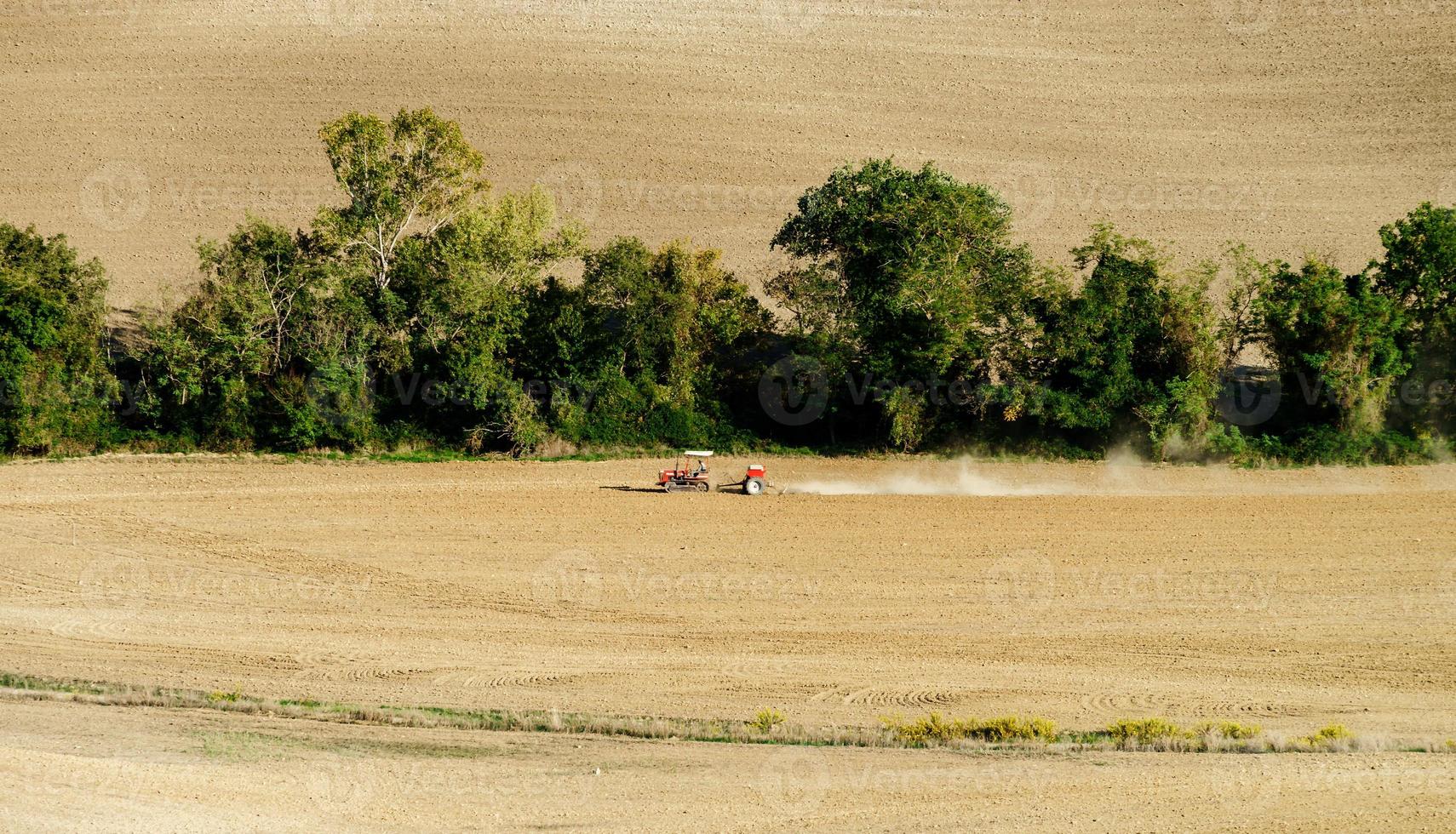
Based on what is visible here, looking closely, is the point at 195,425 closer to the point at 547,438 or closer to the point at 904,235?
the point at 547,438

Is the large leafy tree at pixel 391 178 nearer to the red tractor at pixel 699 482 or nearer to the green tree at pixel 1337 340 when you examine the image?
the red tractor at pixel 699 482

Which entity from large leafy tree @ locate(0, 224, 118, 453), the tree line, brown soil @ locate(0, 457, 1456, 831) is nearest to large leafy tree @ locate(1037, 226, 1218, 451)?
the tree line

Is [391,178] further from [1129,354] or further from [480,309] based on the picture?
[1129,354]

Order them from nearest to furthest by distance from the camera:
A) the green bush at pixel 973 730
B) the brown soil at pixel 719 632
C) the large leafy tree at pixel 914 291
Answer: the brown soil at pixel 719 632 → the green bush at pixel 973 730 → the large leafy tree at pixel 914 291

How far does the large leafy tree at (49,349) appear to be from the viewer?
123 ft

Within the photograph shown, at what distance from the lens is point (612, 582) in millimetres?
30203

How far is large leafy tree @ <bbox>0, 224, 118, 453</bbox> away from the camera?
37.5 meters

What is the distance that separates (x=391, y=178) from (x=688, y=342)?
10.2 meters

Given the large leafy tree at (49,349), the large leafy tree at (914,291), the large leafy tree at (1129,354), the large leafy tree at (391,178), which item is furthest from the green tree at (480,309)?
the large leafy tree at (1129,354)

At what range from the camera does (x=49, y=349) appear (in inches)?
1503

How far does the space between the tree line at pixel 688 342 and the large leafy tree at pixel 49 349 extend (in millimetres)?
90

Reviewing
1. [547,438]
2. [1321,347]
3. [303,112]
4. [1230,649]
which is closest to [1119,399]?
[1321,347]

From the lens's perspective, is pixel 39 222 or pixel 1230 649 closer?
pixel 1230 649

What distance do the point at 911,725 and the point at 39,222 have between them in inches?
1763
